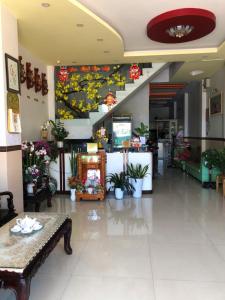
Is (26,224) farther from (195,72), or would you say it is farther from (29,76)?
(195,72)

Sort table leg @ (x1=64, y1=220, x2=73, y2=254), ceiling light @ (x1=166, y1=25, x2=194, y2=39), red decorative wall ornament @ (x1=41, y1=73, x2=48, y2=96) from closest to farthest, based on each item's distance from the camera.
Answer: table leg @ (x1=64, y1=220, x2=73, y2=254) → ceiling light @ (x1=166, y1=25, x2=194, y2=39) → red decorative wall ornament @ (x1=41, y1=73, x2=48, y2=96)

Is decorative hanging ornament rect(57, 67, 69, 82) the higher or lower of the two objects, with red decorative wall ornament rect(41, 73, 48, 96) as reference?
higher

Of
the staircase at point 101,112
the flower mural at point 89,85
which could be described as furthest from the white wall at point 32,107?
the staircase at point 101,112

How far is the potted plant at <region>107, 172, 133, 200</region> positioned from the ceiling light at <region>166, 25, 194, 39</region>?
8.86 ft

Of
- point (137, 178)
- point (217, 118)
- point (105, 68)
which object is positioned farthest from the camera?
point (217, 118)

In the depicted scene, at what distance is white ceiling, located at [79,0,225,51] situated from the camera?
343 cm

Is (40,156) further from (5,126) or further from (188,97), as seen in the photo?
(188,97)

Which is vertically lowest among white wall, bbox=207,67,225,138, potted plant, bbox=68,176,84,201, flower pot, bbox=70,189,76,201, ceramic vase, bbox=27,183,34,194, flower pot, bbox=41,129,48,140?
flower pot, bbox=70,189,76,201

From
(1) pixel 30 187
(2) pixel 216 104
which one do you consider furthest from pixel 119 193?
(2) pixel 216 104

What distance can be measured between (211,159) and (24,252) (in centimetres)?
481

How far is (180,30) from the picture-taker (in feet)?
12.6

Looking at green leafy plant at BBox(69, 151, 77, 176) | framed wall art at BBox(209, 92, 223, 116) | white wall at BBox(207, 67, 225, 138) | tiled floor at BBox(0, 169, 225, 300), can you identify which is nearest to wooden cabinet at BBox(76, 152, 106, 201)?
green leafy plant at BBox(69, 151, 77, 176)

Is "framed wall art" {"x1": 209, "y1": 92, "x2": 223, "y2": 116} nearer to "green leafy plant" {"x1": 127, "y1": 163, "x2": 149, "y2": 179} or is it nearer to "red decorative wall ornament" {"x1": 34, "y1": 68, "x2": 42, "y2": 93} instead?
"green leafy plant" {"x1": 127, "y1": 163, "x2": 149, "y2": 179}

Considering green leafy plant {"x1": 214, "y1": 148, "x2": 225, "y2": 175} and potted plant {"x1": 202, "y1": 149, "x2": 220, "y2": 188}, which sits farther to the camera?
potted plant {"x1": 202, "y1": 149, "x2": 220, "y2": 188}
